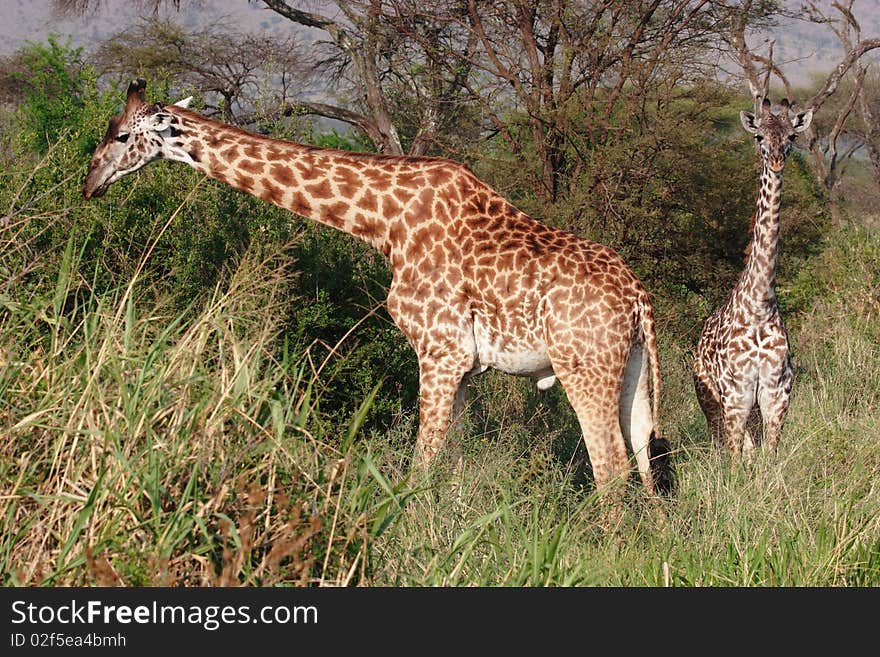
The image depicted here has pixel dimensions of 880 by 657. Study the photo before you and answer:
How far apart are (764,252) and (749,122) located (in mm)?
852

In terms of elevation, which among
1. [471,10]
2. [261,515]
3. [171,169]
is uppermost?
[471,10]

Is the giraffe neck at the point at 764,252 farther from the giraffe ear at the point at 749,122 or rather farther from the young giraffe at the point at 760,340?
the giraffe ear at the point at 749,122

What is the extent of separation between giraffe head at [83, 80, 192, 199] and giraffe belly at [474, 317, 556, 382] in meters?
2.17

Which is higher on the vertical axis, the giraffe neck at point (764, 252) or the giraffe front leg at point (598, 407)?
the giraffe neck at point (764, 252)

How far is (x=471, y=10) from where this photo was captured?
11.4 metres

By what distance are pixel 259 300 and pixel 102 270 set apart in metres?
1.96

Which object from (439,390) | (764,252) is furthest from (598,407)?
(764,252)

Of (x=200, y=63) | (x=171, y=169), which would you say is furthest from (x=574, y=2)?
(x=200, y=63)

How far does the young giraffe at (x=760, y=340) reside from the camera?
7145 millimetres

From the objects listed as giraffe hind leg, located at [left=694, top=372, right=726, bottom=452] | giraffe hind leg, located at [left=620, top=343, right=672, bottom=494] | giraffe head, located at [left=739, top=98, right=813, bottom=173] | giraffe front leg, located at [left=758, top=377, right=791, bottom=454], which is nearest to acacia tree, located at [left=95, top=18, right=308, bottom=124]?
giraffe hind leg, located at [left=694, top=372, right=726, bottom=452]

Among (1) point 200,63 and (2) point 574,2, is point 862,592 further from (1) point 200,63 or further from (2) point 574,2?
(1) point 200,63

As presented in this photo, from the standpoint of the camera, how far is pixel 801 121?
7.18 meters

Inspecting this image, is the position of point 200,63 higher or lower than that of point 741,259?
higher

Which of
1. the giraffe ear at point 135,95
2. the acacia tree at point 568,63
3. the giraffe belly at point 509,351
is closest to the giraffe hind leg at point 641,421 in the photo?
the giraffe belly at point 509,351
